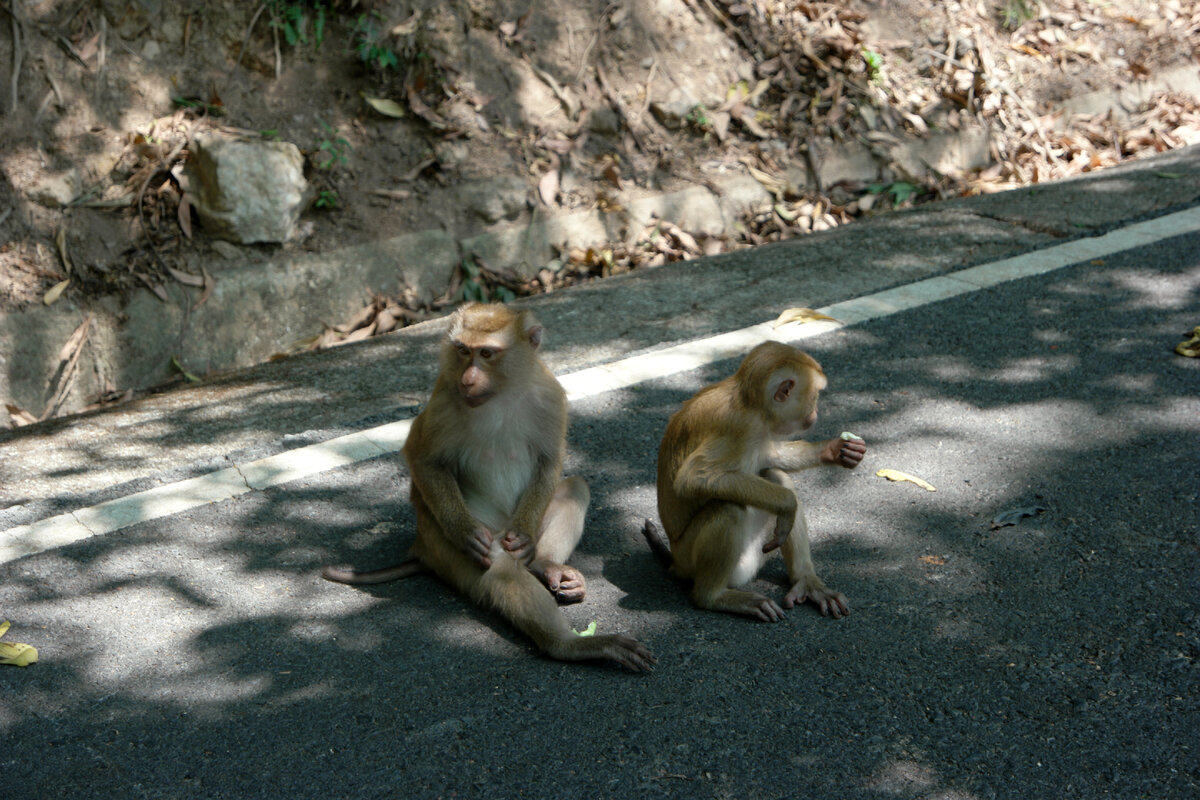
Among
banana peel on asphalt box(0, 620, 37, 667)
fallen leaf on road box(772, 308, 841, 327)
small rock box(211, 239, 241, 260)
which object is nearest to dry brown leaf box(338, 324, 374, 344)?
small rock box(211, 239, 241, 260)

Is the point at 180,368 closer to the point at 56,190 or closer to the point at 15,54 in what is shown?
the point at 56,190

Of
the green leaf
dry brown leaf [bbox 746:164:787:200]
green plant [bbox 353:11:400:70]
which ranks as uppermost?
green plant [bbox 353:11:400:70]

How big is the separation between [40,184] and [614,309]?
149 inches

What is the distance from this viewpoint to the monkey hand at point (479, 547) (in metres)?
3.61

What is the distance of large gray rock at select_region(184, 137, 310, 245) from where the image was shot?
686cm

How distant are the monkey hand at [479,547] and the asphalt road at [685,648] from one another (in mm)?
229

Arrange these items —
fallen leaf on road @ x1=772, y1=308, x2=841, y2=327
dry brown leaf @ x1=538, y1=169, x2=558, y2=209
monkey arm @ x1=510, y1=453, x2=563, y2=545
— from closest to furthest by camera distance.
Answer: monkey arm @ x1=510, y1=453, x2=563, y2=545
fallen leaf on road @ x1=772, y1=308, x2=841, y2=327
dry brown leaf @ x1=538, y1=169, x2=558, y2=209

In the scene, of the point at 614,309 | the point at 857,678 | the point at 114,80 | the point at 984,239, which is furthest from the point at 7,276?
the point at 984,239

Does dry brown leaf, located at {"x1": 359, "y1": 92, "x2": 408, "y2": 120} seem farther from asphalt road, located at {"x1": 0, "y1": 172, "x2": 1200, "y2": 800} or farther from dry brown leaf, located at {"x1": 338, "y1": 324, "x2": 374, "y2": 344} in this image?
asphalt road, located at {"x1": 0, "y1": 172, "x2": 1200, "y2": 800}

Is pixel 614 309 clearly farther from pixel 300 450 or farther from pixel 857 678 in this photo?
pixel 857 678

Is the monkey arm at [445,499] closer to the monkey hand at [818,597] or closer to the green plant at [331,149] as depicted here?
the monkey hand at [818,597]

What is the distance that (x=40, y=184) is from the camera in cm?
675

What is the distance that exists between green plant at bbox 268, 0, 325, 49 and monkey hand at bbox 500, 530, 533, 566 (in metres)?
5.29

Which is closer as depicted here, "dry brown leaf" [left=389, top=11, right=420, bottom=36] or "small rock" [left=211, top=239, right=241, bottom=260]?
"small rock" [left=211, top=239, right=241, bottom=260]
